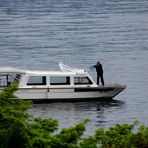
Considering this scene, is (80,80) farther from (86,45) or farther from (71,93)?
(86,45)

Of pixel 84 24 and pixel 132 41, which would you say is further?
pixel 84 24

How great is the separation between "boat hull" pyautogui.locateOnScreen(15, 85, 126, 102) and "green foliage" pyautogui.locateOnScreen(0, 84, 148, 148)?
2800cm

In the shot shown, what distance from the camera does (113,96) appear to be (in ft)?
170

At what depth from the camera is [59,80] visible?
5094cm

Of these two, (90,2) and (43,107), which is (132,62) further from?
(90,2)

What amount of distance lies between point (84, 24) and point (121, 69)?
35082 millimetres

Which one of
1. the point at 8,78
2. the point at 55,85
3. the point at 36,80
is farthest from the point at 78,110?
the point at 8,78

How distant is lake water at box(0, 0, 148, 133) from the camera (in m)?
48.8

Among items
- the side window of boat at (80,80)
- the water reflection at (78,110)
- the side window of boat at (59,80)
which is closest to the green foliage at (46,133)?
the water reflection at (78,110)

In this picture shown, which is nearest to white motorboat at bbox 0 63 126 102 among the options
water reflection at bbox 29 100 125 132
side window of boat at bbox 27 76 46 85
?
side window of boat at bbox 27 76 46 85

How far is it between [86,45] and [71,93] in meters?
30.2

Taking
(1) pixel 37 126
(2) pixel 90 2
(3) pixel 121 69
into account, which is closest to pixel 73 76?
(3) pixel 121 69

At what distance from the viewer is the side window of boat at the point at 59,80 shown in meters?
50.7

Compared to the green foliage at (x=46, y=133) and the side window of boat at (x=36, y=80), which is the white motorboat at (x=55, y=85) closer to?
the side window of boat at (x=36, y=80)
